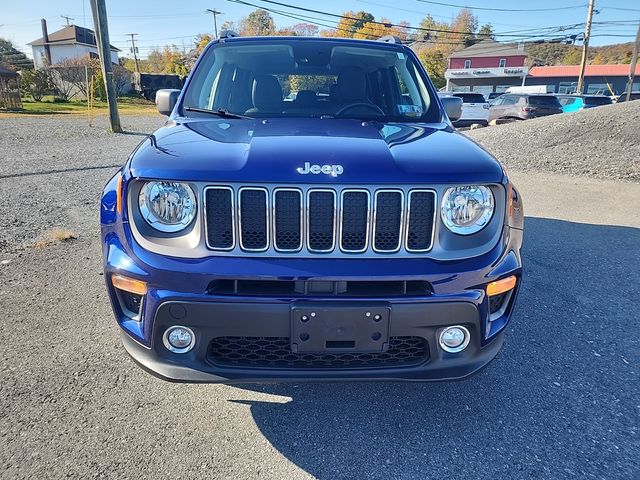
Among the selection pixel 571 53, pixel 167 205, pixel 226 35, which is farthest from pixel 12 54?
pixel 571 53

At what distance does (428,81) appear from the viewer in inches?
139

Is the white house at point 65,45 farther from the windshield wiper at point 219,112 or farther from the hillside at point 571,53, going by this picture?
the hillside at point 571,53

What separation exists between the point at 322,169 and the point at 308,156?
4.2 inches

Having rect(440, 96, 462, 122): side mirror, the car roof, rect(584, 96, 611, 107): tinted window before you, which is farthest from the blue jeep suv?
rect(584, 96, 611, 107): tinted window

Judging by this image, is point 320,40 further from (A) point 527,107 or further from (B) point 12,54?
(B) point 12,54

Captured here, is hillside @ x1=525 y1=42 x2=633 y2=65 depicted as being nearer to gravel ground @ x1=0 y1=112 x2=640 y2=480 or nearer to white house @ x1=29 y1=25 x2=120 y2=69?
white house @ x1=29 y1=25 x2=120 y2=69

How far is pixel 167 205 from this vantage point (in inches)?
80.4

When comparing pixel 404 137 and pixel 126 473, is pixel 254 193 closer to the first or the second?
pixel 404 137

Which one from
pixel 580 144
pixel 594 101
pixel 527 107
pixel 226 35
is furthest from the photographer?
pixel 594 101

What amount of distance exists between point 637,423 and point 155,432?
242 centimetres

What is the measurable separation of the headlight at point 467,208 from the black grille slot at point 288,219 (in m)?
0.62

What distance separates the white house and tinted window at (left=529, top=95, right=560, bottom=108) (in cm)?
6400

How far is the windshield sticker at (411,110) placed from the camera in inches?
130

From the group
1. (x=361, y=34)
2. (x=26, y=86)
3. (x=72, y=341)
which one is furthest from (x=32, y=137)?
(x=361, y=34)
